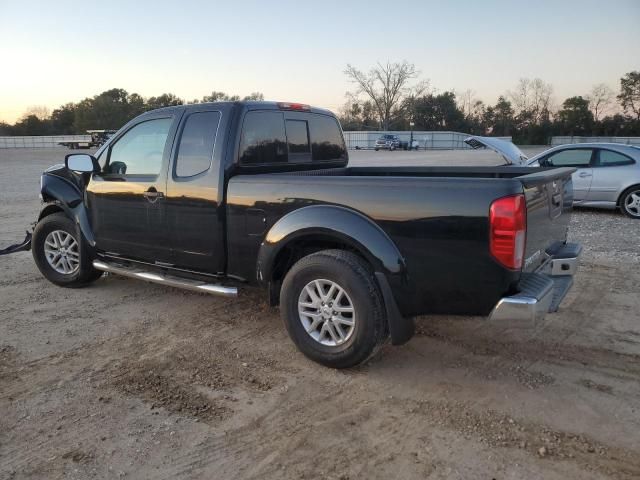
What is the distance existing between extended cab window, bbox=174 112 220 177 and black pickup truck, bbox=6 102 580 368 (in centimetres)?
1

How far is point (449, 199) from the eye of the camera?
10.6 feet

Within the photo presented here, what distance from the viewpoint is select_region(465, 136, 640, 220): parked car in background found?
33.3ft

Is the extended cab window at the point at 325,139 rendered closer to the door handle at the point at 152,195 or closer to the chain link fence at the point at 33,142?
the door handle at the point at 152,195

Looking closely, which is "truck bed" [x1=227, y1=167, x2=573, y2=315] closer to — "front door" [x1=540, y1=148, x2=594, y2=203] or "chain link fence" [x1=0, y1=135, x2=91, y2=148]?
"front door" [x1=540, y1=148, x2=594, y2=203]

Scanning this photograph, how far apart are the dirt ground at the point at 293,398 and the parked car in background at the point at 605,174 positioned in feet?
19.5

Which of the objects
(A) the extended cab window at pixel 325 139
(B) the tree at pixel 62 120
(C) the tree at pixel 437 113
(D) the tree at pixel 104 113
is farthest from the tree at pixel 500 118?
(A) the extended cab window at pixel 325 139

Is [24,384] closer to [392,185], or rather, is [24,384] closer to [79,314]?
[79,314]

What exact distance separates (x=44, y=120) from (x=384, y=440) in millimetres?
95863

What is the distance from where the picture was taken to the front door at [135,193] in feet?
15.6

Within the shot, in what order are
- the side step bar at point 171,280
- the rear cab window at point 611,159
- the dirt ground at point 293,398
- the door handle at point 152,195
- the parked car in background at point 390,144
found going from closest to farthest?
1. the dirt ground at point 293,398
2. the side step bar at point 171,280
3. the door handle at point 152,195
4. the rear cab window at point 611,159
5. the parked car in background at point 390,144

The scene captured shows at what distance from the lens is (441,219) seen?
3262 millimetres

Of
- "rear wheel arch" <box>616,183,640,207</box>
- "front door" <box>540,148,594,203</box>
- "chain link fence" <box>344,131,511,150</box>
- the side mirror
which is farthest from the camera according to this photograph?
"chain link fence" <box>344,131,511,150</box>

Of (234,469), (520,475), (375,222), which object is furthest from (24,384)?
(520,475)

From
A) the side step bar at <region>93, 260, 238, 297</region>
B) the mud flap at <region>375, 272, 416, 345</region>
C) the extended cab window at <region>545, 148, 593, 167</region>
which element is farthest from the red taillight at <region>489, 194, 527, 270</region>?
the extended cab window at <region>545, 148, 593, 167</region>
